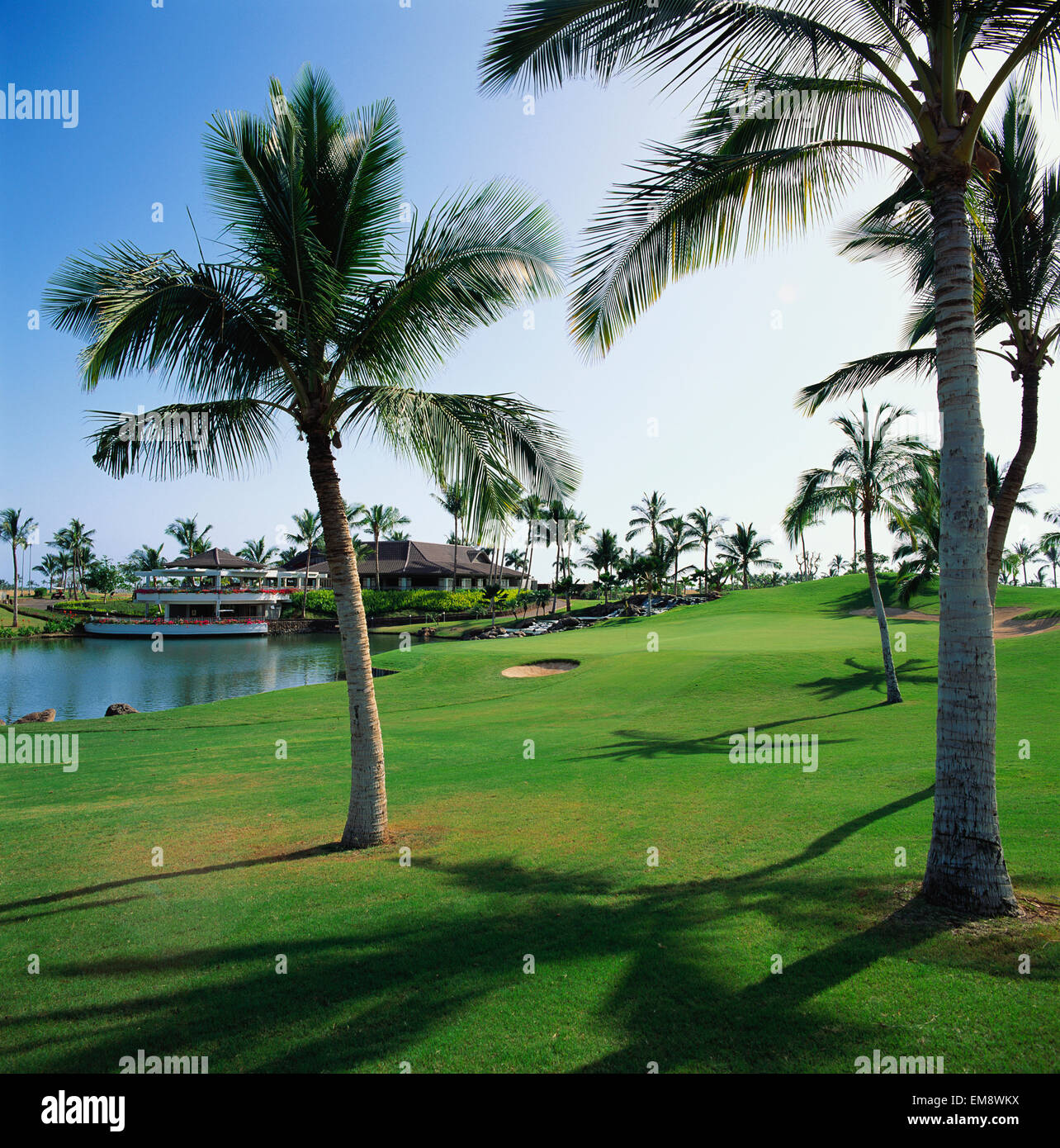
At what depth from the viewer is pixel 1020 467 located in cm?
1150

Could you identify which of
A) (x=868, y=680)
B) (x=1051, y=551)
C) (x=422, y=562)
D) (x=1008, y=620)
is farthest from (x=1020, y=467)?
(x=1051, y=551)

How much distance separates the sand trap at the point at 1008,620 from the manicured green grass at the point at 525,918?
21384 mm

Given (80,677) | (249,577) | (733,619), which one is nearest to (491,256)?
(733,619)

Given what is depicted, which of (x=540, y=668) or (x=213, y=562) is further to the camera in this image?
(x=213, y=562)

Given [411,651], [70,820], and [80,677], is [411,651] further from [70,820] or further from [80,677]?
[70,820]

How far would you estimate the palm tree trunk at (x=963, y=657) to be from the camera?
600 centimetres

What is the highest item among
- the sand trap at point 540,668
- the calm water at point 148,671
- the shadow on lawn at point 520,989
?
the shadow on lawn at point 520,989

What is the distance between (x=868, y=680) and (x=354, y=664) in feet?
71.2

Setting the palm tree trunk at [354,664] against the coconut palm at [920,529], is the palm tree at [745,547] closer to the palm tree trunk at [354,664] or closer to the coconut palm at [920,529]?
the coconut palm at [920,529]

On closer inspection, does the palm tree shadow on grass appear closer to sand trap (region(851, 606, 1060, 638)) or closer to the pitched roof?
sand trap (region(851, 606, 1060, 638))

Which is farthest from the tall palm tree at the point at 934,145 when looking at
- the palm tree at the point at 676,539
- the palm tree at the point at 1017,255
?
the palm tree at the point at 676,539

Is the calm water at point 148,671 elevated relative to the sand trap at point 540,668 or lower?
lower

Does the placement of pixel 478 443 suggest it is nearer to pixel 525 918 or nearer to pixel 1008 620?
pixel 525 918

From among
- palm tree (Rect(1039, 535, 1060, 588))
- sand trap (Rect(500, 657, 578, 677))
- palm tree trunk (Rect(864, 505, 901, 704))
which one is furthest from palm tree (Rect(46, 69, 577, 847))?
palm tree (Rect(1039, 535, 1060, 588))
